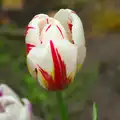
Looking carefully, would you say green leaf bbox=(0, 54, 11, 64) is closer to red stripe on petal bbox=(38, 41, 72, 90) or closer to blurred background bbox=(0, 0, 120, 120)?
blurred background bbox=(0, 0, 120, 120)

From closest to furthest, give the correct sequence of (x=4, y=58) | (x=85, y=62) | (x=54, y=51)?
(x=54, y=51)
(x=4, y=58)
(x=85, y=62)

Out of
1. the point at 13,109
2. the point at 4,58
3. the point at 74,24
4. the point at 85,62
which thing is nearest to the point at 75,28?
the point at 74,24

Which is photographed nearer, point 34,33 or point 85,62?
point 34,33

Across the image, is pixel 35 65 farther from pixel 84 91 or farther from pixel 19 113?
pixel 84 91

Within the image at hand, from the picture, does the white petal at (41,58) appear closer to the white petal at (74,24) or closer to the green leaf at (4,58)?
Answer: the white petal at (74,24)

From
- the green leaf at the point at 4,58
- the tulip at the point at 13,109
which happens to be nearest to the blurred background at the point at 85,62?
the green leaf at the point at 4,58

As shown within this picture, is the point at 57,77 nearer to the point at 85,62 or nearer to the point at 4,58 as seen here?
the point at 4,58

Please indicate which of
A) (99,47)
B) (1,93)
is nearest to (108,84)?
(99,47)
